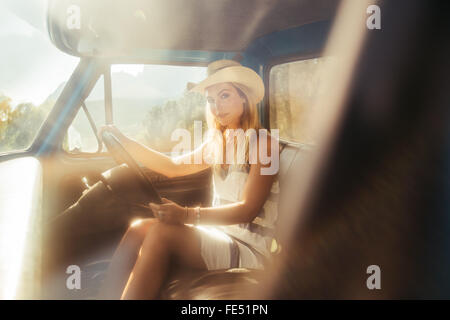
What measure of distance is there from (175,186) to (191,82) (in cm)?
78

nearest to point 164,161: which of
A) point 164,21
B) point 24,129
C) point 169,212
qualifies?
point 169,212

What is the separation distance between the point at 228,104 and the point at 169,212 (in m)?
0.58

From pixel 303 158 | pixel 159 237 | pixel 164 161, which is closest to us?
pixel 303 158

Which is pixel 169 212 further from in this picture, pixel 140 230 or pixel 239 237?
pixel 239 237

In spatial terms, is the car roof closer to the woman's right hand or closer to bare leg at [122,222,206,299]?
the woman's right hand

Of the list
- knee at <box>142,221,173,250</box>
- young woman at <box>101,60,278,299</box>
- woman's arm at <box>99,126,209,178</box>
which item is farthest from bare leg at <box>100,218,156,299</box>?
woman's arm at <box>99,126,209,178</box>

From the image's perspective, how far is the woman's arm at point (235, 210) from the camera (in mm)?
1449

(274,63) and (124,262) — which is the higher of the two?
(274,63)

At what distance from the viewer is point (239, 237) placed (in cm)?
165

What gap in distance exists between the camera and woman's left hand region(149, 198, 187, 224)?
4.73ft

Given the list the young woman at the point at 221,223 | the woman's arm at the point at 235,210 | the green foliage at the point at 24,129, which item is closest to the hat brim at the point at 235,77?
the young woman at the point at 221,223

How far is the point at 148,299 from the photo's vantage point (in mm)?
1295

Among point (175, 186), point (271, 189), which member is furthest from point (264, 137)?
point (175, 186)
